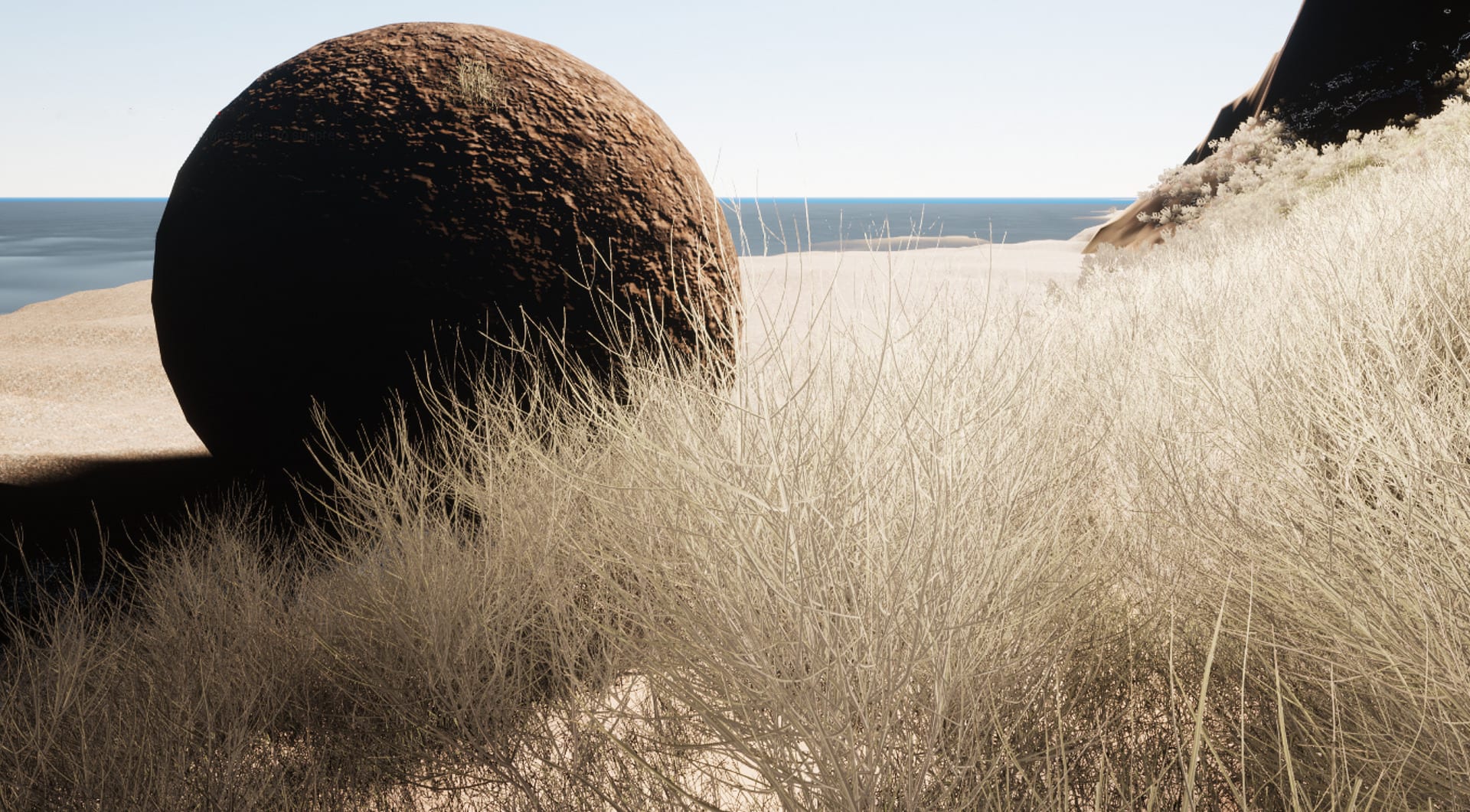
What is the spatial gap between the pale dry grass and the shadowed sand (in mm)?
287

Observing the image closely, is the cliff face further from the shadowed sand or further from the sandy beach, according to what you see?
the shadowed sand

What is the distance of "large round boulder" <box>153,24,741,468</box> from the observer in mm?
3166

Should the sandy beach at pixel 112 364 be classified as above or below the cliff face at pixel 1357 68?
below

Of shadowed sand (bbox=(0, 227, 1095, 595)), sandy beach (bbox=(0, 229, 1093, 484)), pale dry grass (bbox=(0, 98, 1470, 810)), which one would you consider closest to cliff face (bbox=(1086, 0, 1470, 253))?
sandy beach (bbox=(0, 229, 1093, 484))

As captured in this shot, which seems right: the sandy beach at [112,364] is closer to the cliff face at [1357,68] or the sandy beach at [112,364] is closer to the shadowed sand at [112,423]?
the shadowed sand at [112,423]

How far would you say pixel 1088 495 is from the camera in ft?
9.73

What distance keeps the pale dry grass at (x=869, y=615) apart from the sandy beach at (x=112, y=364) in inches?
8.7

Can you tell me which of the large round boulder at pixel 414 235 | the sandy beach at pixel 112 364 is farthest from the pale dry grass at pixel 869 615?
the large round boulder at pixel 414 235

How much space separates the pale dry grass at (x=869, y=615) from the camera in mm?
1659

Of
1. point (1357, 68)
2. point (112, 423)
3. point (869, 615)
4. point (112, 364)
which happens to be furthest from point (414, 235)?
point (1357, 68)

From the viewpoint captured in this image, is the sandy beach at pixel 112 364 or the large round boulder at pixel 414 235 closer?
the sandy beach at pixel 112 364

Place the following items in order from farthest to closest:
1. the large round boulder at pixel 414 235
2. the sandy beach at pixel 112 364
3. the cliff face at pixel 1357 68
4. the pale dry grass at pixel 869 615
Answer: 1. the cliff face at pixel 1357 68
2. the large round boulder at pixel 414 235
3. the sandy beach at pixel 112 364
4. the pale dry grass at pixel 869 615

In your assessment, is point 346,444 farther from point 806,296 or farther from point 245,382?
point 806,296

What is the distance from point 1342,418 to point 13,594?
4716 millimetres
